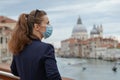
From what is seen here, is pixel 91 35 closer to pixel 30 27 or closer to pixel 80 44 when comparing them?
pixel 80 44

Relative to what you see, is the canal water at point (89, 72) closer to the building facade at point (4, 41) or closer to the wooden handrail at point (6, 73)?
the building facade at point (4, 41)

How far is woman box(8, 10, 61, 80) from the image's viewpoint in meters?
2.24

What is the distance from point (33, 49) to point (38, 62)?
84 millimetres

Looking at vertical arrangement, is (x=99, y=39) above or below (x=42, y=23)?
below

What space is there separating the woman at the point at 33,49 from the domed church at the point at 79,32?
12120 cm

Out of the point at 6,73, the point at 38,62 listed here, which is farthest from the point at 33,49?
the point at 6,73

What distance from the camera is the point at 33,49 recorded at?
231cm

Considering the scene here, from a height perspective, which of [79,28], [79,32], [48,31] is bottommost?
[79,32]

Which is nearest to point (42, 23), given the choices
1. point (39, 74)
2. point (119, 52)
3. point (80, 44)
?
point (39, 74)

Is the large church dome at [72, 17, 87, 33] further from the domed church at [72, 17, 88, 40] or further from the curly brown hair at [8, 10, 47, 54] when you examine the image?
the curly brown hair at [8, 10, 47, 54]

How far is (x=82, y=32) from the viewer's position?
125m

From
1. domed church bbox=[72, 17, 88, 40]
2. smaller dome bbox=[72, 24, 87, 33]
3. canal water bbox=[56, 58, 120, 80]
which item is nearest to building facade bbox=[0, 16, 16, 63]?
canal water bbox=[56, 58, 120, 80]

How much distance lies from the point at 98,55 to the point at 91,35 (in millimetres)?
14050

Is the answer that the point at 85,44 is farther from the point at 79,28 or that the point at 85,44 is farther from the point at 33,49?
the point at 33,49
